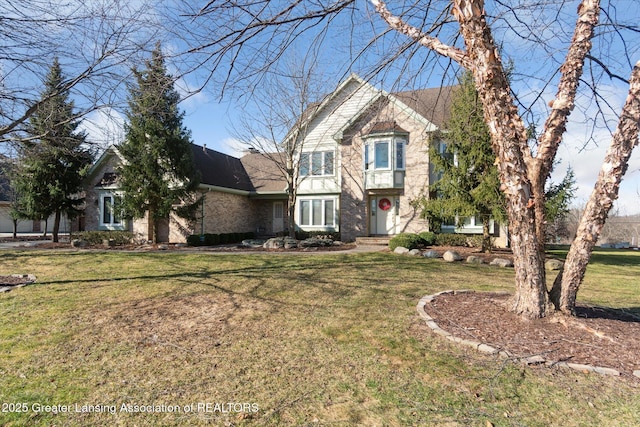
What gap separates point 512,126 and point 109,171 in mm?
22541

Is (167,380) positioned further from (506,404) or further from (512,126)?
(512,126)

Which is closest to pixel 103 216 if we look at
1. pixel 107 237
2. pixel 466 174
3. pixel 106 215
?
pixel 106 215

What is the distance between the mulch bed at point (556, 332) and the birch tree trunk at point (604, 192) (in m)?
0.45

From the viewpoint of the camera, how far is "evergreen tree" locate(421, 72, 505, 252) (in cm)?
1312

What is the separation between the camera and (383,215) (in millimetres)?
19688

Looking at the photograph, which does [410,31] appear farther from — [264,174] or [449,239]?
[264,174]

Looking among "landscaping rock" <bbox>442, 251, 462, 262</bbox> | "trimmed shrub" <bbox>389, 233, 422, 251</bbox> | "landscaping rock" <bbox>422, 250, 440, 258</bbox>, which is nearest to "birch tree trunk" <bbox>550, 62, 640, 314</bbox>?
"landscaping rock" <bbox>442, 251, 462, 262</bbox>

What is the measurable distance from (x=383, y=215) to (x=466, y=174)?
627 cm

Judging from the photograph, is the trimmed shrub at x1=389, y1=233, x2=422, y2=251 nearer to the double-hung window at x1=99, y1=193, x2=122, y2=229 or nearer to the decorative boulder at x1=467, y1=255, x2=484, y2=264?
the decorative boulder at x1=467, y1=255, x2=484, y2=264

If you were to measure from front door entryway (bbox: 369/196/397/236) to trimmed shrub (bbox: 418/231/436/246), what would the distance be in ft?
8.99

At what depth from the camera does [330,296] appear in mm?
6629

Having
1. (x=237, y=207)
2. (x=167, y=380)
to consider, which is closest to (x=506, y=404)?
(x=167, y=380)

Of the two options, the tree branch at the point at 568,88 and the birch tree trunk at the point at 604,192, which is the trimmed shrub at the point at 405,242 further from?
the tree branch at the point at 568,88

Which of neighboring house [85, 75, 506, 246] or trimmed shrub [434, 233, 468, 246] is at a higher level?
A: neighboring house [85, 75, 506, 246]
